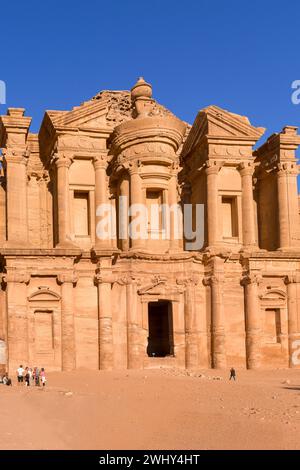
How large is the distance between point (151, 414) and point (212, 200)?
1769cm

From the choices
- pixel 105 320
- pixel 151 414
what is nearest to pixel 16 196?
pixel 105 320

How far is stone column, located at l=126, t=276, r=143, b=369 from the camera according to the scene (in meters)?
32.5

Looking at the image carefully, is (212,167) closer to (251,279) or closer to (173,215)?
(173,215)

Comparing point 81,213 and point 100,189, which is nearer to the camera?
point 100,189

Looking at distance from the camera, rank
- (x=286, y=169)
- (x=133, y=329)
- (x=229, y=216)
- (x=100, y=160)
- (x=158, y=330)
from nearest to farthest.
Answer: (x=133, y=329) → (x=100, y=160) → (x=286, y=169) → (x=229, y=216) → (x=158, y=330)

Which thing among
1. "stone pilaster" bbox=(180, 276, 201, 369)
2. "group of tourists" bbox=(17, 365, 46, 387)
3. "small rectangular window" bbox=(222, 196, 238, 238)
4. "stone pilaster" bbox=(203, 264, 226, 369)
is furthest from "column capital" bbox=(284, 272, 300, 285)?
"group of tourists" bbox=(17, 365, 46, 387)

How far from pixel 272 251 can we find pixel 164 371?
9.65m

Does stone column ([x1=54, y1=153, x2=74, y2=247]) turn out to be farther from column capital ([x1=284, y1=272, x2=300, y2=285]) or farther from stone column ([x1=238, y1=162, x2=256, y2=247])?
column capital ([x1=284, y1=272, x2=300, y2=285])

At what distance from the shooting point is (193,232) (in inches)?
1495

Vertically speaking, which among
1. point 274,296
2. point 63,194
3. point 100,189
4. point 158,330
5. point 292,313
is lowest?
point 158,330

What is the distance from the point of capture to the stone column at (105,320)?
3231 centimetres

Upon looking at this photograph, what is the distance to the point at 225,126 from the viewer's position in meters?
36.7

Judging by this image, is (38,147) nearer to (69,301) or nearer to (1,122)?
(1,122)

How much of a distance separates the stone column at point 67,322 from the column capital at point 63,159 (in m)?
5.76
